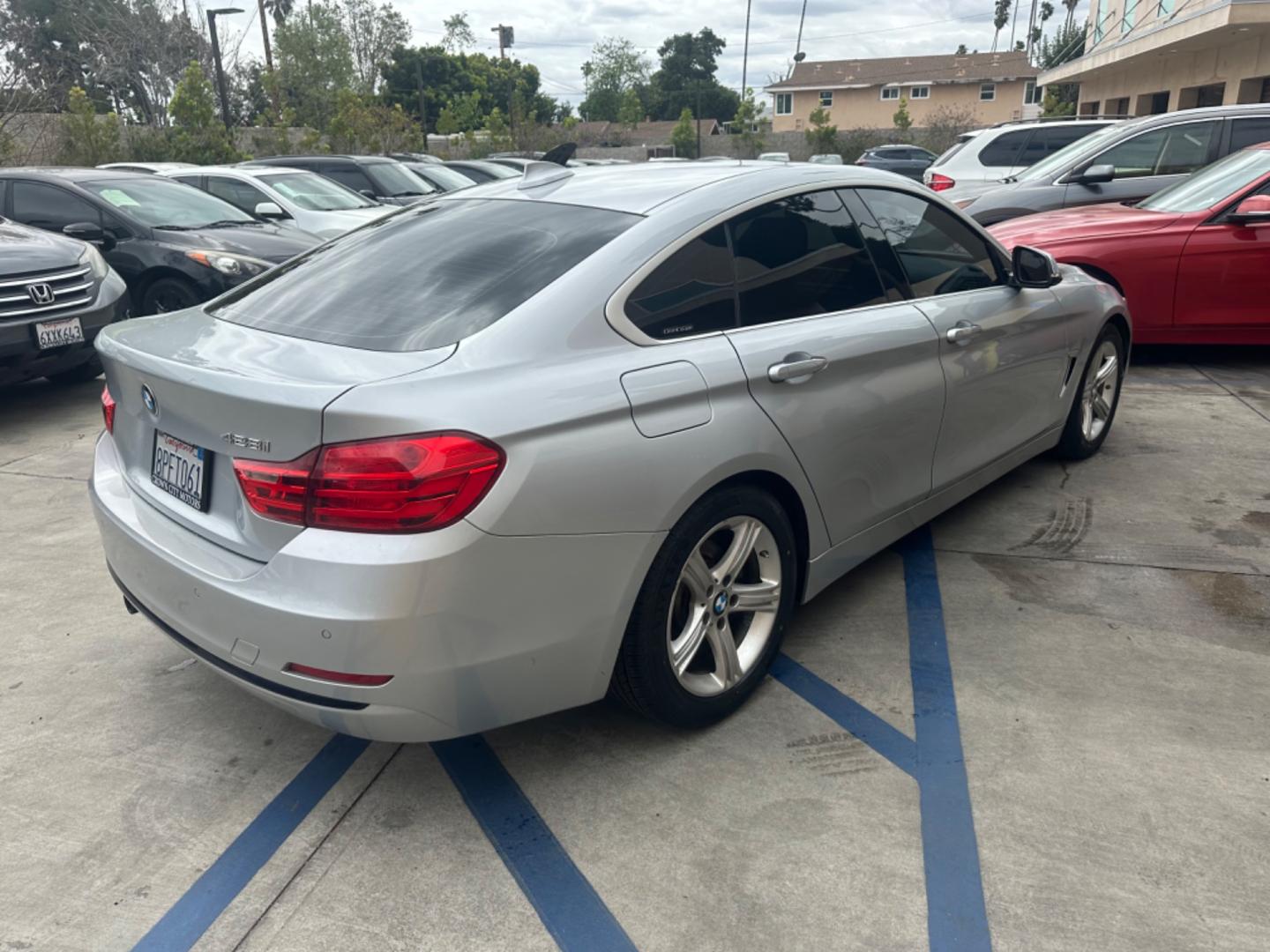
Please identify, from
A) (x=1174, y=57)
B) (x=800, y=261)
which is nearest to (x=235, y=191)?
(x=800, y=261)

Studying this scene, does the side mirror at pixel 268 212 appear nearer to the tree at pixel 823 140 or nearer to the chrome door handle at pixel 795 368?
the chrome door handle at pixel 795 368

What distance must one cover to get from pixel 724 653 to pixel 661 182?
1502 millimetres

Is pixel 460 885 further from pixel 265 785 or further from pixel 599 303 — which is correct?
pixel 599 303

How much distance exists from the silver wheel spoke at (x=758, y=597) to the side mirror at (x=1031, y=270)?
2015 millimetres

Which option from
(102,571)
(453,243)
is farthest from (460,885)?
(102,571)

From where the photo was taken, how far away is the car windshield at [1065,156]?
947 cm

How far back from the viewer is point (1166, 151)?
30.7 feet

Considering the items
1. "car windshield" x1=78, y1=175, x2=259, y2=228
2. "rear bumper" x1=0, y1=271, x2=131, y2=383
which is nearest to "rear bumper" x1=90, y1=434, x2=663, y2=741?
"rear bumper" x1=0, y1=271, x2=131, y2=383

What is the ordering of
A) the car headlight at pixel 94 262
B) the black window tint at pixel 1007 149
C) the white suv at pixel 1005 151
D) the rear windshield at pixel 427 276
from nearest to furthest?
the rear windshield at pixel 427 276 → the car headlight at pixel 94 262 → the white suv at pixel 1005 151 → the black window tint at pixel 1007 149

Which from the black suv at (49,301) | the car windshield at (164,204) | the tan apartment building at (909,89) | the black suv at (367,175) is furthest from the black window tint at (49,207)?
the tan apartment building at (909,89)

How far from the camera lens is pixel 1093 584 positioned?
3934 millimetres

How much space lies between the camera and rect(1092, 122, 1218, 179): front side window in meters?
9.34

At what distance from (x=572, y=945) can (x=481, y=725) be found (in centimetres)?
54

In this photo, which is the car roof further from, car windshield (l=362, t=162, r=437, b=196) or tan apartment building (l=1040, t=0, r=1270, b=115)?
tan apartment building (l=1040, t=0, r=1270, b=115)
